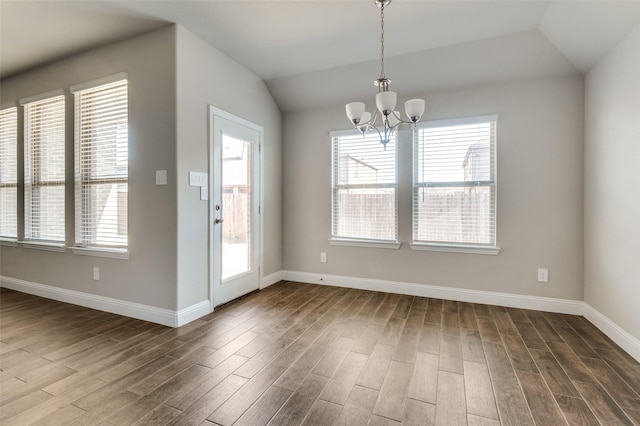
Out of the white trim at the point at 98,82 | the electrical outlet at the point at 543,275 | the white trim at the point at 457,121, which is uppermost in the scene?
the white trim at the point at 98,82

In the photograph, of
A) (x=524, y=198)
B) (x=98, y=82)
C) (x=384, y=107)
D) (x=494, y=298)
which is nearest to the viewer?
(x=384, y=107)

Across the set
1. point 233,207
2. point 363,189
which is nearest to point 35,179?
point 233,207

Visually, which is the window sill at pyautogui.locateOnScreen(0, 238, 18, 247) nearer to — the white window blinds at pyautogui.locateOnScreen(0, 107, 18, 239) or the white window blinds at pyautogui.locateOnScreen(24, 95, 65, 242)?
the white window blinds at pyautogui.locateOnScreen(0, 107, 18, 239)

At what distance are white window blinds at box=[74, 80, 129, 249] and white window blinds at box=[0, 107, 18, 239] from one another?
1.46 metres

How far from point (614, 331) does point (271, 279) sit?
3560 mm

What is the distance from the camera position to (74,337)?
2.55m

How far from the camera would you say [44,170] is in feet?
12.1

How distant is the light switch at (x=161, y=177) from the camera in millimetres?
2828

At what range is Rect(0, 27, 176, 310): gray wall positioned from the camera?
9.21ft

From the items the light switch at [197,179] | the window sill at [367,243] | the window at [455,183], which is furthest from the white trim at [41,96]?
the window at [455,183]

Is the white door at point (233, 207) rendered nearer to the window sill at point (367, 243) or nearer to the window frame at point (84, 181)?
the window frame at point (84, 181)

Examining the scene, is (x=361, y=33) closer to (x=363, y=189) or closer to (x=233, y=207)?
(x=363, y=189)

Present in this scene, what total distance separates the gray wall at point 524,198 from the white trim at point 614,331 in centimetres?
23

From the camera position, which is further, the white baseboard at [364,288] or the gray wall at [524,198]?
the gray wall at [524,198]
